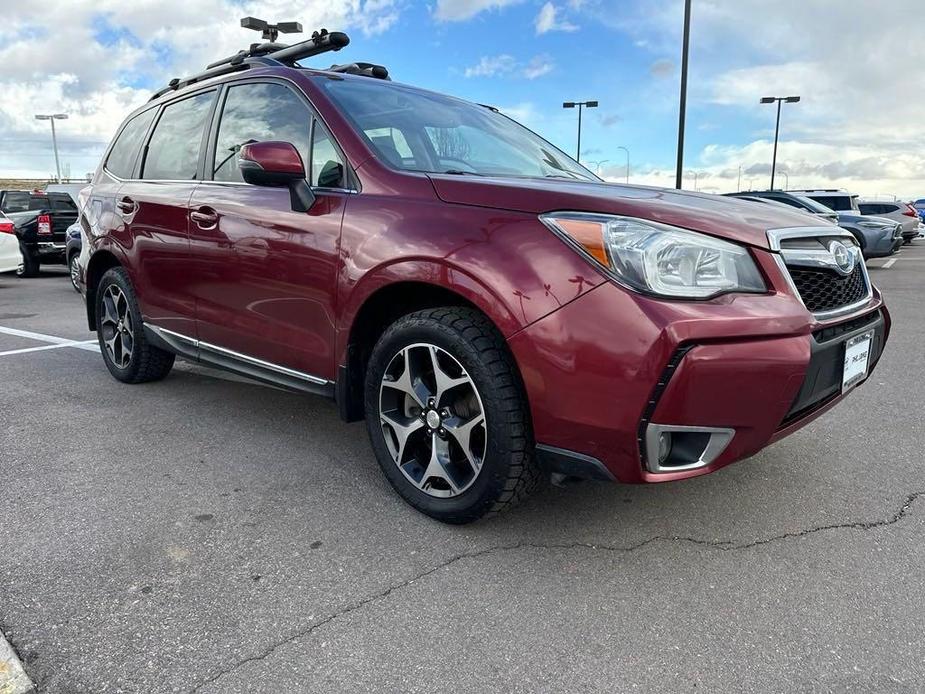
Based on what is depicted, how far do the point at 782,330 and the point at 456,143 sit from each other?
1768 millimetres

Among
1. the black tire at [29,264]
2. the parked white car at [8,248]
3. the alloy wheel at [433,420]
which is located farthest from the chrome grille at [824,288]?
the black tire at [29,264]

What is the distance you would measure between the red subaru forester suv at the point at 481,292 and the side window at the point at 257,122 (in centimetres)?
1

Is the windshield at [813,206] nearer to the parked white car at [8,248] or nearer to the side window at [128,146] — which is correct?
the side window at [128,146]

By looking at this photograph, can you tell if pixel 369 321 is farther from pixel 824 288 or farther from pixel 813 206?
pixel 813 206

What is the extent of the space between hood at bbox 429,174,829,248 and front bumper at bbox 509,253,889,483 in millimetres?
190

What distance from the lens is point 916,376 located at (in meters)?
5.03

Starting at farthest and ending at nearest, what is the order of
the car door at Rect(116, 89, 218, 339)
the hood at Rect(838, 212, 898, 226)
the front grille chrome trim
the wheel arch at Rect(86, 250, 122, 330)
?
the hood at Rect(838, 212, 898, 226), the wheel arch at Rect(86, 250, 122, 330), the car door at Rect(116, 89, 218, 339), the front grille chrome trim

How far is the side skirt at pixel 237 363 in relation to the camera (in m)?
3.11

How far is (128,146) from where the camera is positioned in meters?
4.67

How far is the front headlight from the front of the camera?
2.12 m

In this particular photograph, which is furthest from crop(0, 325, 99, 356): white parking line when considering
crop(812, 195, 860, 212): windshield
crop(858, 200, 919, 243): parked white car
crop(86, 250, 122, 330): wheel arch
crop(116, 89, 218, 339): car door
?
crop(858, 200, 919, 243): parked white car

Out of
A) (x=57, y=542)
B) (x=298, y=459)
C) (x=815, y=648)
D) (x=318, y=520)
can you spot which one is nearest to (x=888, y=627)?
(x=815, y=648)

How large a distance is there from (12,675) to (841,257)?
2.88 metres

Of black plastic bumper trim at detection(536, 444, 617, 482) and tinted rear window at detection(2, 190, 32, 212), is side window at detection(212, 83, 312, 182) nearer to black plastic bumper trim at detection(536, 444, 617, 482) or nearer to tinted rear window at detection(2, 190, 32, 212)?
black plastic bumper trim at detection(536, 444, 617, 482)
